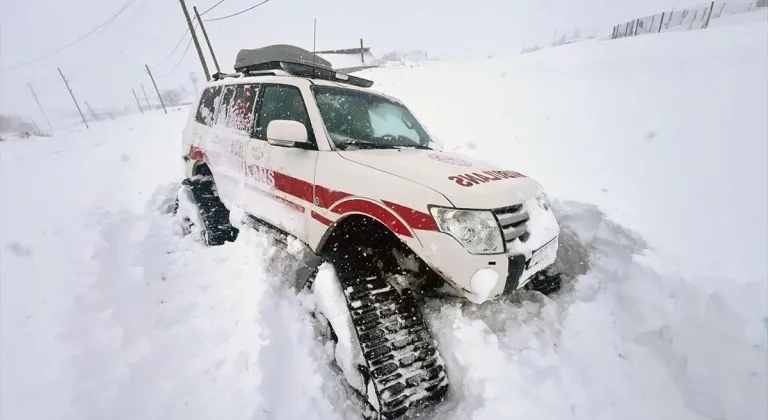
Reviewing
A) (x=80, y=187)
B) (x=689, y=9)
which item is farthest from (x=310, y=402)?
(x=689, y=9)

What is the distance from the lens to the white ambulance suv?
6.77ft

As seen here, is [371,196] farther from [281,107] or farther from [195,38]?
[195,38]

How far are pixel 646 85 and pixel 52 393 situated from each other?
1146cm

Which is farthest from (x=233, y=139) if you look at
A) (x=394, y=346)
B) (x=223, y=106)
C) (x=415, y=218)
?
(x=394, y=346)

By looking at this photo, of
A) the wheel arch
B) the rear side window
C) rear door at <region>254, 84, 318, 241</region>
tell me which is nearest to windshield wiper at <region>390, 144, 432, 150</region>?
rear door at <region>254, 84, 318, 241</region>

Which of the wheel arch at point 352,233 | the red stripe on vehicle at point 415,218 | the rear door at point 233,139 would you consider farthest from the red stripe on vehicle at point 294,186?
the red stripe on vehicle at point 415,218

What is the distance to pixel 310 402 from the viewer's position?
234cm

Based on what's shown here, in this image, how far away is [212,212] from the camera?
427 centimetres

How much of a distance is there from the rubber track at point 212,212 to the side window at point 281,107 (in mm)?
1391

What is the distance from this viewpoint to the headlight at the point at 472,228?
2035mm

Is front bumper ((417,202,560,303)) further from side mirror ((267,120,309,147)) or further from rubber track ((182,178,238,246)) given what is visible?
rubber track ((182,178,238,246))

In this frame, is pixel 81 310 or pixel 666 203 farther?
pixel 666 203

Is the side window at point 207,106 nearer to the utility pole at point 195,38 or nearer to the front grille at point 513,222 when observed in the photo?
the front grille at point 513,222

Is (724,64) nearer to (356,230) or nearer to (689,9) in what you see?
(356,230)
